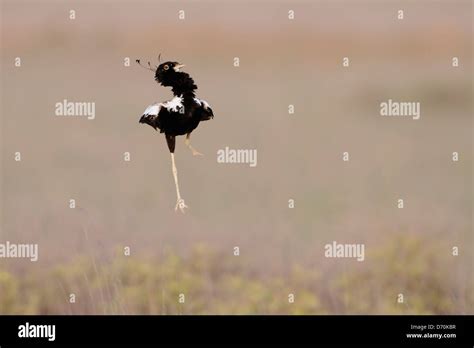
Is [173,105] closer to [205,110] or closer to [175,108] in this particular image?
[175,108]

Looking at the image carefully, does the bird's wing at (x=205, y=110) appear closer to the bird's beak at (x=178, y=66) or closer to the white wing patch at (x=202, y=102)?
the white wing patch at (x=202, y=102)

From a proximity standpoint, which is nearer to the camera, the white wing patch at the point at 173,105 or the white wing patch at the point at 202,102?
the white wing patch at the point at 173,105

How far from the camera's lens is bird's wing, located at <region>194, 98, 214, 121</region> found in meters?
8.89

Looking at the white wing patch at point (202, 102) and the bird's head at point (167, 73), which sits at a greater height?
the bird's head at point (167, 73)

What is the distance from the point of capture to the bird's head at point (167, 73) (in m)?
8.81

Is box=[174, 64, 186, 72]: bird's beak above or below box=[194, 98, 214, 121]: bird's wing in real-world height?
above

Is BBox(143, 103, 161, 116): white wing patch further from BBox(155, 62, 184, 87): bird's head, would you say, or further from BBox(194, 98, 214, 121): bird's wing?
BBox(194, 98, 214, 121): bird's wing

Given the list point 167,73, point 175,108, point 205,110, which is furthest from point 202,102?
point 167,73

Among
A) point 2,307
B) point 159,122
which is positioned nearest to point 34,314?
point 2,307

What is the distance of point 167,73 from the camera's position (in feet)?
28.9

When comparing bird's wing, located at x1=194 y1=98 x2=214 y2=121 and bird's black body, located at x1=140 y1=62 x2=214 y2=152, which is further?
bird's wing, located at x1=194 y1=98 x2=214 y2=121
